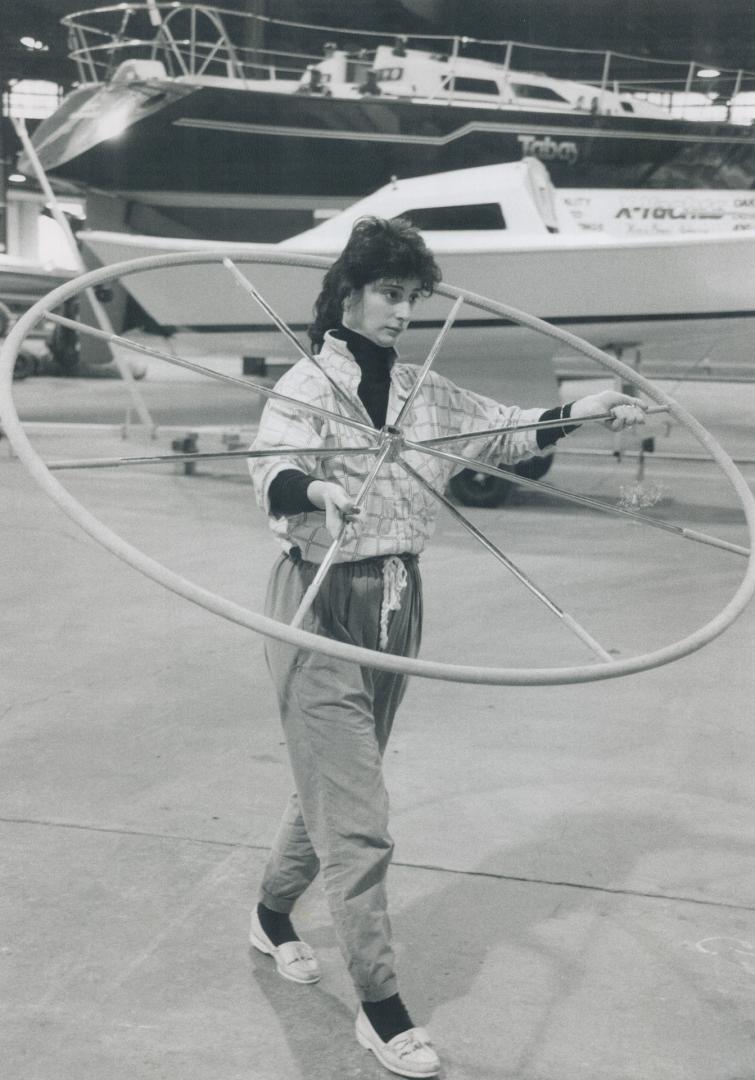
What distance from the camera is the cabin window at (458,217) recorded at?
7832mm

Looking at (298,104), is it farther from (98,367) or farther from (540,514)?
(98,367)

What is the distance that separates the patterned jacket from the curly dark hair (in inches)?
3.1

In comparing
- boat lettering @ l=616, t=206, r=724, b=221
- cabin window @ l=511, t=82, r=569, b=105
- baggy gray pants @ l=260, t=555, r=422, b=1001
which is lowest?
baggy gray pants @ l=260, t=555, r=422, b=1001

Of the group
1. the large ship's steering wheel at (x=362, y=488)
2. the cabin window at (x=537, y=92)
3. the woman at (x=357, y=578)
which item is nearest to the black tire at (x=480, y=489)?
the cabin window at (x=537, y=92)

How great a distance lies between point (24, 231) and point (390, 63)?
49.1ft

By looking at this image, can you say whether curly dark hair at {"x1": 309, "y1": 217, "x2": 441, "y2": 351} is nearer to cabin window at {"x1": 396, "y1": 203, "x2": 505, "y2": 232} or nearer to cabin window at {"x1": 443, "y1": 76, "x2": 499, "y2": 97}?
cabin window at {"x1": 396, "y1": 203, "x2": 505, "y2": 232}

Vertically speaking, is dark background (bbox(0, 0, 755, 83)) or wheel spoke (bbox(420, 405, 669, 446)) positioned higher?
dark background (bbox(0, 0, 755, 83))

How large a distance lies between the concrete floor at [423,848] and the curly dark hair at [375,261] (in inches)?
48.4

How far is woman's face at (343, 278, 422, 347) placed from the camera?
86.0 inches

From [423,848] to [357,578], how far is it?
3.42 feet

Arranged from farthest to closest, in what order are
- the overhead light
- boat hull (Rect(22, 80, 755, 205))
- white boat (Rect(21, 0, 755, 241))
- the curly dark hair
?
the overhead light
white boat (Rect(21, 0, 755, 241))
boat hull (Rect(22, 80, 755, 205))
the curly dark hair

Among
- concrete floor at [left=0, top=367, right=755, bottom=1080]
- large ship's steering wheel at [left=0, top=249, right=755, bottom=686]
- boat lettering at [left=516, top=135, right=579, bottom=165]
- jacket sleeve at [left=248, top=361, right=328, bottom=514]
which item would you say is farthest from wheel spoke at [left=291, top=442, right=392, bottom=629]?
boat lettering at [left=516, top=135, right=579, bottom=165]

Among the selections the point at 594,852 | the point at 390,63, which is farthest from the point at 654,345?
the point at 594,852

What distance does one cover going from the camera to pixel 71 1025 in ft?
7.18
